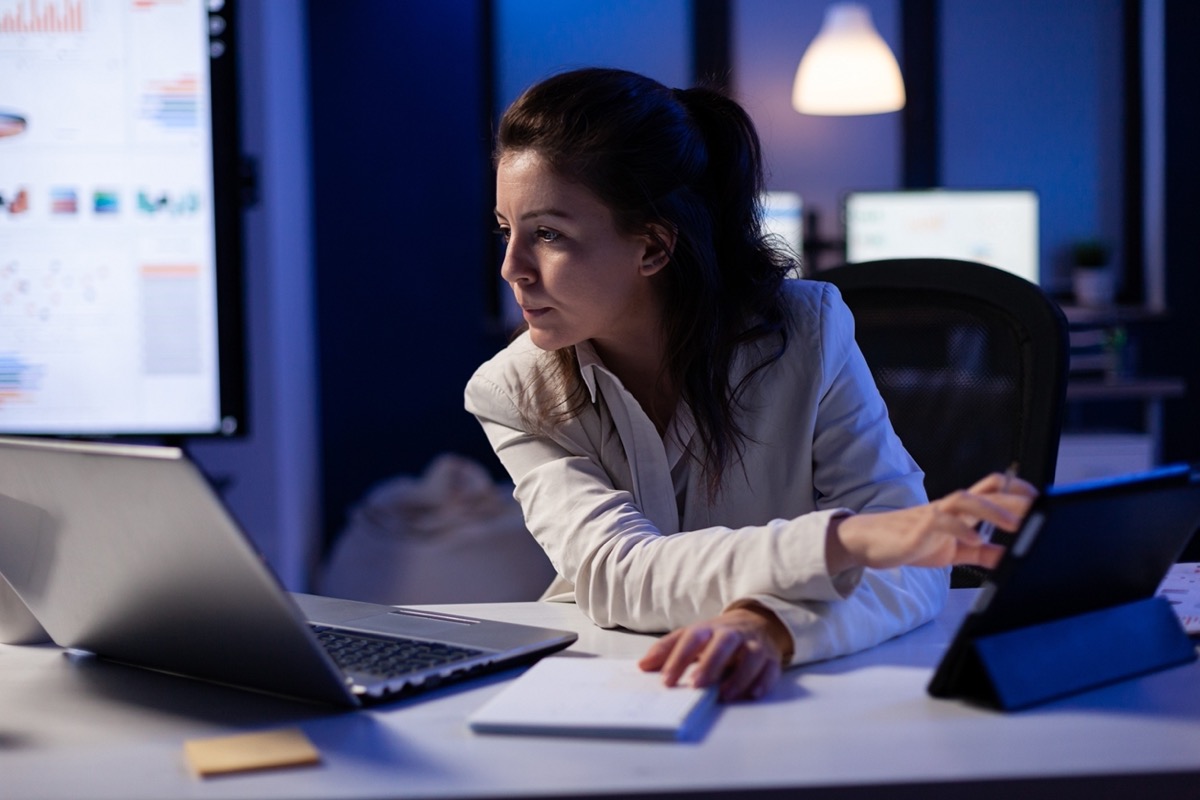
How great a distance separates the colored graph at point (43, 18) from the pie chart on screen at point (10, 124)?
0.12 meters

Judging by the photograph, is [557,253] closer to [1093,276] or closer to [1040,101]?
[1093,276]

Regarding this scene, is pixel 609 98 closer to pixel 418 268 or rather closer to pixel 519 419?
pixel 519 419

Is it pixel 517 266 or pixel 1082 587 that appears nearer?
pixel 1082 587

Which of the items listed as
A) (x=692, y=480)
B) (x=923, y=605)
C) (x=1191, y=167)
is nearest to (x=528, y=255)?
(x=692, y=480)

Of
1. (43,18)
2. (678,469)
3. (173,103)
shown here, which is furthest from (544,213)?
(43,18)

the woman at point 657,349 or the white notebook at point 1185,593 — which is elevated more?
the woman at point 657,349

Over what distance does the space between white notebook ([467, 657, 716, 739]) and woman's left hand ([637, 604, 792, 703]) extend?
12 millimetres

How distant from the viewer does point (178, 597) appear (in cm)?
85

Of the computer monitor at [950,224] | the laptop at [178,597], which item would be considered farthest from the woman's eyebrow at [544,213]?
the computer monitor at [950,224]

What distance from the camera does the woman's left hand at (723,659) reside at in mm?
853

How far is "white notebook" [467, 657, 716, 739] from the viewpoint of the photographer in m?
0.76

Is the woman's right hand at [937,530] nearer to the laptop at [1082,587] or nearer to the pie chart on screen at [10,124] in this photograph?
the laptop at [1082,587]

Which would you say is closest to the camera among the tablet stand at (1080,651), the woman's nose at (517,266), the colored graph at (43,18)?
the tablet stand at (1080,651)

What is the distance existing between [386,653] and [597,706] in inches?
8.0
